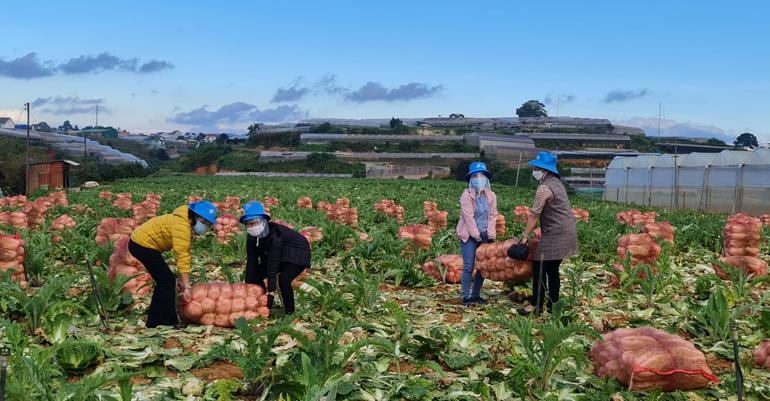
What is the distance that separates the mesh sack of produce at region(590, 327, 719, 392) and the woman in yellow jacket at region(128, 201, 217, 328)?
3.93 meters

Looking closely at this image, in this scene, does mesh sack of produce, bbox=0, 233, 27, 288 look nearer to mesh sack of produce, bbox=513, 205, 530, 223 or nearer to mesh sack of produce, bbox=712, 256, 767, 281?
mesh sack of produce, bbox=712, 256, 767, 281

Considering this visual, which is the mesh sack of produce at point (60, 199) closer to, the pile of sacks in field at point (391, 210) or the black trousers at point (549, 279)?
the pile of sacks in field at point (391, 210)

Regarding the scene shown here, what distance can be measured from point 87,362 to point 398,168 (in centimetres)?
7098

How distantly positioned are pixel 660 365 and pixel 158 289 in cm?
463

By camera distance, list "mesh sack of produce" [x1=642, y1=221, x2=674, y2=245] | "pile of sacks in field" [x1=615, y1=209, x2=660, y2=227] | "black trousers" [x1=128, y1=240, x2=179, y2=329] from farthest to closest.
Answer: "pile of sacks in field" [x1=615, y1=209, x2=660, y2=227] < "mesh sack of produce" [x1=642, y1=221, x2=674, y2=245] < "black trousers" [x1=128, y1=240, x2=179, y2=329]

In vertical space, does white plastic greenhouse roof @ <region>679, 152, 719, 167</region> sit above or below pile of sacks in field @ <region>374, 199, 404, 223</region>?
above

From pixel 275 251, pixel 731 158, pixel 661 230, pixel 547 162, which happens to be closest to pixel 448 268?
pixel 547 162

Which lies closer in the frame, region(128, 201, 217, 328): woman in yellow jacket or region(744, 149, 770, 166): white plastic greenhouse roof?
region(128, 201, 217, 328): woman in yellow jacket

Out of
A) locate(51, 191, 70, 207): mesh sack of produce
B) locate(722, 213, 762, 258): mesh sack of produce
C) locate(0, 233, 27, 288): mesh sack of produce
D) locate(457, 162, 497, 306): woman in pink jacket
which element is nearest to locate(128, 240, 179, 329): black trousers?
locate(0, 233, 27, 288): mesh sack of produce

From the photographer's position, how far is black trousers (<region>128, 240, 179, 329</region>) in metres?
6.43

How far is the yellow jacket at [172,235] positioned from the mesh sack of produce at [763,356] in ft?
17.1

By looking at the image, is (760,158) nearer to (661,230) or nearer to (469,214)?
(661,230)

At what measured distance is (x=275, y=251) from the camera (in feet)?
22.1

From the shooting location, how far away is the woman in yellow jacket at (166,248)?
20.7ft
